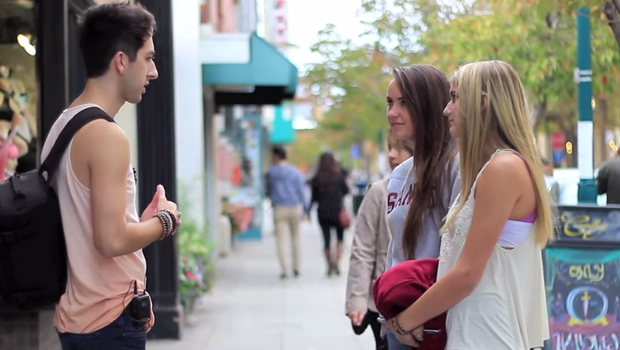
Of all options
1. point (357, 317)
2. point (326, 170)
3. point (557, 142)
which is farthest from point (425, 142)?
point (557, 142)

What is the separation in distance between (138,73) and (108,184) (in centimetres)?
40

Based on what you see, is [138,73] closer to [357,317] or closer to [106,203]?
[106,203]

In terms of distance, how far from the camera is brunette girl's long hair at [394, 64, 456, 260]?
3.64m

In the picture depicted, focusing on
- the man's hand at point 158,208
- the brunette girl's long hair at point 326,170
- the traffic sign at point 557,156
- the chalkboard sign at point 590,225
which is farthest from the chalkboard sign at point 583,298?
the traffic sign at point 557,156

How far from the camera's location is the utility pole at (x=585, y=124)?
9.15 meters

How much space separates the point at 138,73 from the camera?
2.99 meters

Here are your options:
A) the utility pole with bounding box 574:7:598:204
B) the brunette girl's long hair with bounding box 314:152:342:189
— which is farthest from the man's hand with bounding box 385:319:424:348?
the brunette girl's long hair with bounding box 314:152:342:189

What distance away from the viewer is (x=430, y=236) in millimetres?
3656

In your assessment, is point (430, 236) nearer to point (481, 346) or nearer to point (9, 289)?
point (481, 346)

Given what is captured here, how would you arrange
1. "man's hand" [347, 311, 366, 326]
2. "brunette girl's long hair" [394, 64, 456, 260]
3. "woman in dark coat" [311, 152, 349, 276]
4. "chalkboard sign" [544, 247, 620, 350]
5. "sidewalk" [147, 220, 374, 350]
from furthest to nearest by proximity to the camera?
"woman in dark coat" [311, 152, 349, 276] < "sidewalk" [147, 220, 374, 350] < "chalkboard sign" [544, 247, 620, 350] < "man's hand" [347, 311, 366, 326] < "brunette girl's long hair" [394, 64, 456, 260]

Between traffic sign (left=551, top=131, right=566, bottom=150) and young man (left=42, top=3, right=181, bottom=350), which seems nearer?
young man (left=42, top=3, right=181, bottom=350)

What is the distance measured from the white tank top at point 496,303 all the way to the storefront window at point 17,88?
15.6ft

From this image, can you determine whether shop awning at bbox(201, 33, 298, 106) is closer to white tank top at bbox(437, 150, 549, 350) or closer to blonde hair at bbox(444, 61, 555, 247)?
blonde hair at bbox(444, 61, 555, 247)

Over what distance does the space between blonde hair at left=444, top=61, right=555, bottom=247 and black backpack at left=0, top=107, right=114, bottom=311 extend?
1073mm
